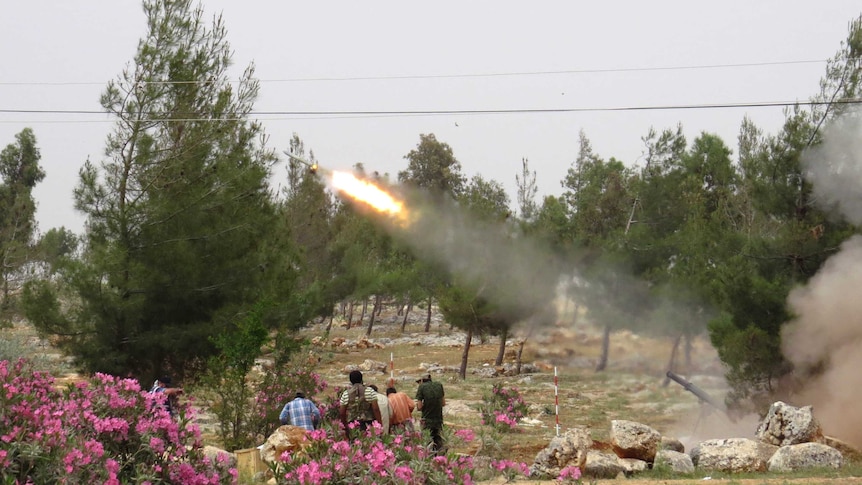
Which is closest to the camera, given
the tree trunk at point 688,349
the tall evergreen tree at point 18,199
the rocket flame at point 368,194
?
the rocket flame at point 368,194

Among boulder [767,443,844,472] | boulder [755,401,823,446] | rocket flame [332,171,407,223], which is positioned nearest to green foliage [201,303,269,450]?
rocket flame [332,171,407,223]

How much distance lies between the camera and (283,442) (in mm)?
12383

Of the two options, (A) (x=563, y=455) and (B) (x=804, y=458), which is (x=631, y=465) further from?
(B) (x=804, y=458)

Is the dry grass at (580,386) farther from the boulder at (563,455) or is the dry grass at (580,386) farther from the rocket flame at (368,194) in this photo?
the rocket flame at (368,194)

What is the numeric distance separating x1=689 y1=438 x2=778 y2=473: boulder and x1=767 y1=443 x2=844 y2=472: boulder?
0.73ft

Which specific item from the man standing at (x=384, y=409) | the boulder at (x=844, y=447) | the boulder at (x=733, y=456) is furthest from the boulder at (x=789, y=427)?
the man standing at (x=384, y=409)

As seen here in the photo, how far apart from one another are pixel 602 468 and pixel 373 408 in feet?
11.5

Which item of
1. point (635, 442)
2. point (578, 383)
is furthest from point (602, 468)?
point (578, 383)

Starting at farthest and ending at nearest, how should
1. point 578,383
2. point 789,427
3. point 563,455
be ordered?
point 578,383, point 789,427, point 563,455

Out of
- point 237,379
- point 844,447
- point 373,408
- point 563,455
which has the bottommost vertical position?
point 563,455

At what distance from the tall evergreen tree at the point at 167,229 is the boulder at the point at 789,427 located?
11055 mm

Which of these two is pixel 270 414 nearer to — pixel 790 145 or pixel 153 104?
pixel 153 104

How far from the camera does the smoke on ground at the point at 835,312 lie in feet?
59.7

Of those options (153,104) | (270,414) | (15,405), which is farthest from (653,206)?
(15,405)
